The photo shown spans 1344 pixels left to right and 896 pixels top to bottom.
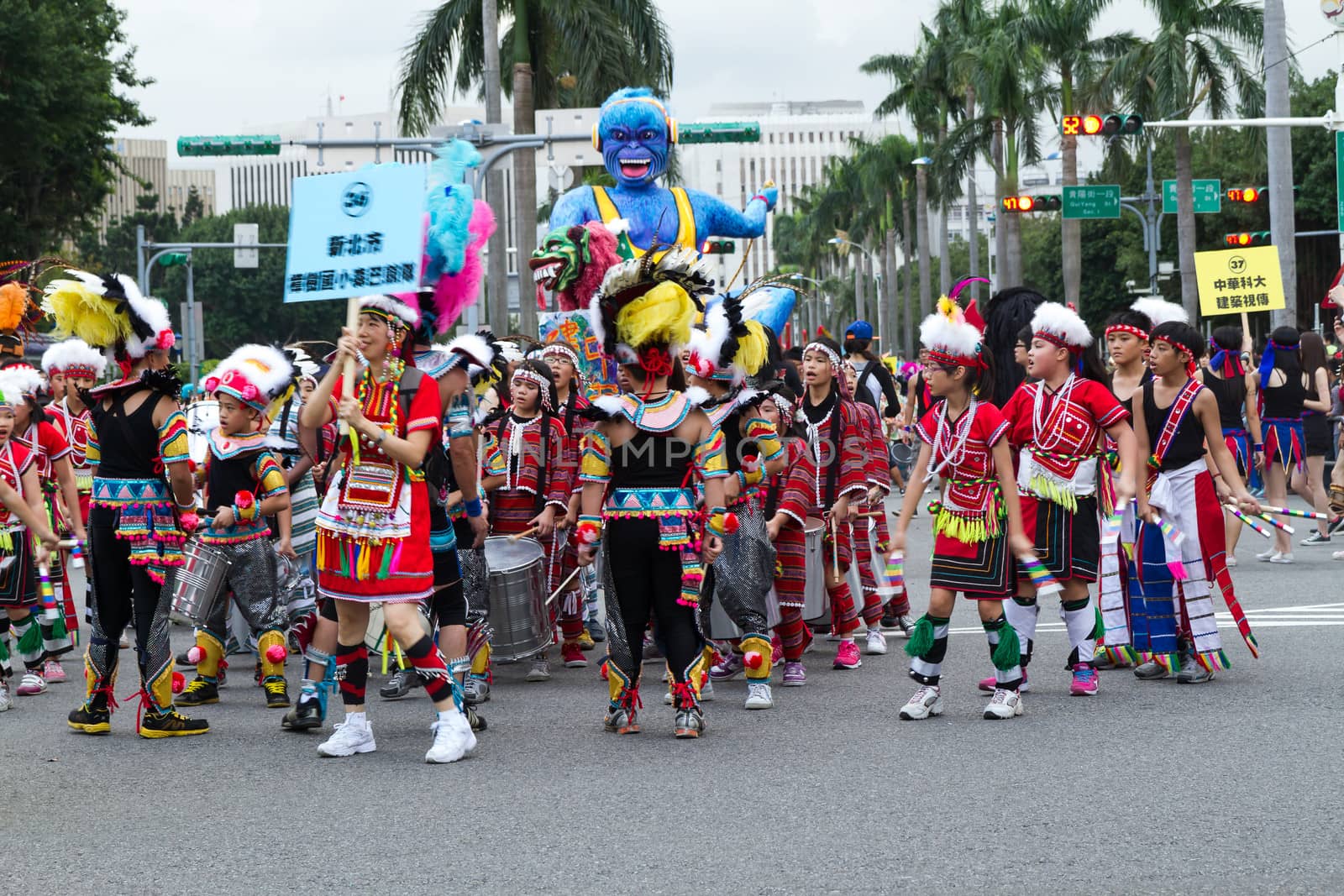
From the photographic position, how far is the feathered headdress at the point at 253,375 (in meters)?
8.66

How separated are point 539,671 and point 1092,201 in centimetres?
3033

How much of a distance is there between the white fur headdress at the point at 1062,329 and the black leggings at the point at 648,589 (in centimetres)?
223

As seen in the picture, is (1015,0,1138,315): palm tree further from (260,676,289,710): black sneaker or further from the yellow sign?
(260,676,289,710): black sneaker

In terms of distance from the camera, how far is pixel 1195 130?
46.0 meters

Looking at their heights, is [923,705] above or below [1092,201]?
below

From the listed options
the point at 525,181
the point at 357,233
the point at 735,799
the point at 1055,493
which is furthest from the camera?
the point at 525,181

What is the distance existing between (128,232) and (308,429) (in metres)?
83.5

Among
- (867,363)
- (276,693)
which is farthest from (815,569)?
(867,363)

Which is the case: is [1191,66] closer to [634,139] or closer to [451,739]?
[634,139]

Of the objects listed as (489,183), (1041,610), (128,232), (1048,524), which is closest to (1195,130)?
(489,183)

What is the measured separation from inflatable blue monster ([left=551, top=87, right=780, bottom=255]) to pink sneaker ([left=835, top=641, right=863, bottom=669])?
3167 millimetres

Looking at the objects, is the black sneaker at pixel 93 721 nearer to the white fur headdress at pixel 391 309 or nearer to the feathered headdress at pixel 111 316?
the feathered headdress at pixel 111 316

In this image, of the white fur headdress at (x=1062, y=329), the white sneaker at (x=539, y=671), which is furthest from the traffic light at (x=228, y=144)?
the white fur headdress at (x=1062, y=329)

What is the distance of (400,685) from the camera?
9.34 meters
